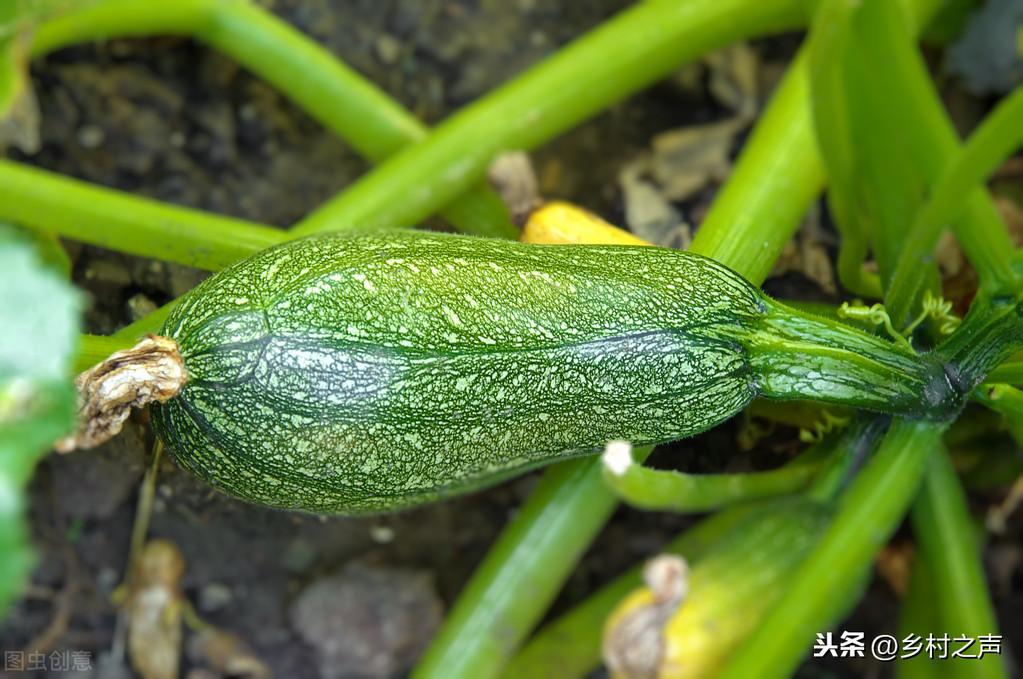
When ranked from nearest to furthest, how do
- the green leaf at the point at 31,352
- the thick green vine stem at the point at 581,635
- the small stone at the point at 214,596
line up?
the green leaf at the point at 31,352
the thick green vine stem at the point at 581,635
the small stone at the point at 214,596

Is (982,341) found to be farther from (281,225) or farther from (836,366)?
(281,225)

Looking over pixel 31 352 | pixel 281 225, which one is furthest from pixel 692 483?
pixel 281 225

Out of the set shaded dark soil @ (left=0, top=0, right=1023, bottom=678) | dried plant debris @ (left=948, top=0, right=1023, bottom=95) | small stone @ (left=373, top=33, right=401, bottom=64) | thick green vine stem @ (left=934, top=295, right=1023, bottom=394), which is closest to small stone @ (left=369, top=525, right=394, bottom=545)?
shaded dark soil @ (left=0, top=0, right=1023, bottom=678)

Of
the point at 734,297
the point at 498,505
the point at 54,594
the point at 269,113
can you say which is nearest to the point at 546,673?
the point at 498,505

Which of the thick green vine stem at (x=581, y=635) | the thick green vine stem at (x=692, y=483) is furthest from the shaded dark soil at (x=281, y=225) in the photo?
the thick green vine stem at (x=692, y=483)

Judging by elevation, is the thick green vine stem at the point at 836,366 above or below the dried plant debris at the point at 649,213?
below

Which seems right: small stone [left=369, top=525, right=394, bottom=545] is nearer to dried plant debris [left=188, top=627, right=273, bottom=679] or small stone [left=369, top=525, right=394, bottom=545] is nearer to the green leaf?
dried plant debris [left=188, top=627, right=273, bottom=679]

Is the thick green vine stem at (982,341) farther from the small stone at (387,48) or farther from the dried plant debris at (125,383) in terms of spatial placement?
the small stone at (387,48)

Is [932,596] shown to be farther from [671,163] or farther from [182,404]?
[182,404]
